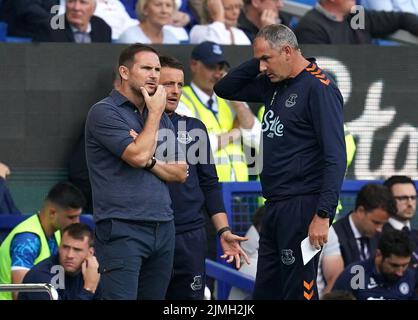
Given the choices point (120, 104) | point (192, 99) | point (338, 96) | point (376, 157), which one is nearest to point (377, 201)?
point (376, 157)

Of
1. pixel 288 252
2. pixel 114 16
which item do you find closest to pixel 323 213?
pixel 288 252

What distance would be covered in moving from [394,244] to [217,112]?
186 centimetres

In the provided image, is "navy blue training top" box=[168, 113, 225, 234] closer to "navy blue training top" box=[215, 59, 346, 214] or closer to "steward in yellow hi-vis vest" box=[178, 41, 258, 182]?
"navy blue training top" box=[215, 59, 346, 214]

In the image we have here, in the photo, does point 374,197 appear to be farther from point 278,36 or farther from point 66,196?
point 278,36

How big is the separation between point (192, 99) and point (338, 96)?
2.74 meters

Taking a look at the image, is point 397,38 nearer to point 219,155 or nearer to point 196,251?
point 219,155

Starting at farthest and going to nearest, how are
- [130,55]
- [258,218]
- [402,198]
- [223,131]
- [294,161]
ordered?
[223,131] → [402,198] → [258,218] → [294,161] → [130,55]

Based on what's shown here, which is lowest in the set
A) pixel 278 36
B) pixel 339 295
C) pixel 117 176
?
pixel 339 295

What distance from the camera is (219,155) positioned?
31.1 feet

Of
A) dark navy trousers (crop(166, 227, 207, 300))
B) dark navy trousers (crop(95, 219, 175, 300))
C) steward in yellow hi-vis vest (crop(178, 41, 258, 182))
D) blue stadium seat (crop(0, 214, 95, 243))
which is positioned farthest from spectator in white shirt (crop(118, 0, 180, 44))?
dark navy trousers (crop(95, 219, 175, 300))

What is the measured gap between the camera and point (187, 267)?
7547 mm

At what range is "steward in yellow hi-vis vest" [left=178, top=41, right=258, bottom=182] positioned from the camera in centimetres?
952

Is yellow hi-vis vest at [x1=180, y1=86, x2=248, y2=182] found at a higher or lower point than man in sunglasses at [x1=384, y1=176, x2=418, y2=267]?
higher

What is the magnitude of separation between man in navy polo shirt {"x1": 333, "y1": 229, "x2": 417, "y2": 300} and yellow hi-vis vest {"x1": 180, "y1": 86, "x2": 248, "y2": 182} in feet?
4.33
